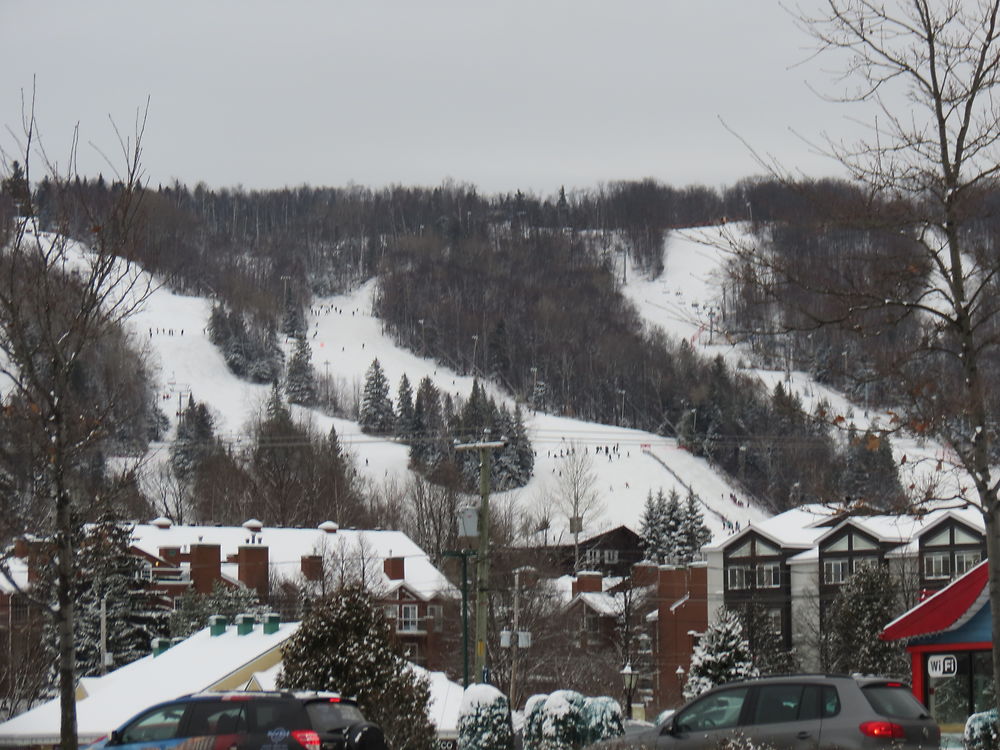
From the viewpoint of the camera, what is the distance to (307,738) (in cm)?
1620

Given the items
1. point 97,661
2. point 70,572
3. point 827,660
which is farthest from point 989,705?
point 97,661

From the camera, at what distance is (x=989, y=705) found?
22.4 m

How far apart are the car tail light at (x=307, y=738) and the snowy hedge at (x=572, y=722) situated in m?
3.96

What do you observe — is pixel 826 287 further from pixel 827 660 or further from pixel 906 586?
pixel 906 586

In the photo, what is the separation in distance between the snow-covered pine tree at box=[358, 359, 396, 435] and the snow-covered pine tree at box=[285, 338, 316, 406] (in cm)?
999

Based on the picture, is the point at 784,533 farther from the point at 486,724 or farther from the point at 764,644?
the point at 486,724

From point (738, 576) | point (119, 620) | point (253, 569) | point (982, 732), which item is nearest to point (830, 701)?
point (982, 732)

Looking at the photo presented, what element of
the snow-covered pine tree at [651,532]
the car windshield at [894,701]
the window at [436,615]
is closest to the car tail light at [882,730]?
the car windshield at [894,701]

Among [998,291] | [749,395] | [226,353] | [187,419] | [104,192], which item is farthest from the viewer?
[226,353]

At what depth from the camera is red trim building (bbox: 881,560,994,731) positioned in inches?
868

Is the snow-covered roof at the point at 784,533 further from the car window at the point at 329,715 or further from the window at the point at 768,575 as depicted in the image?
the car window at the point at 329,715

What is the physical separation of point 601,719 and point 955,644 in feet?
22.0

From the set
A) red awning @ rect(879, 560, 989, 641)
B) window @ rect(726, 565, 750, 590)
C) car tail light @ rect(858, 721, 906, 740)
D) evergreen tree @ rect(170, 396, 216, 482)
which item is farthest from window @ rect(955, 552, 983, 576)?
evergreen tree @ rect(170, 396, 216, 482)

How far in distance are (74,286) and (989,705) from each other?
1545cm
